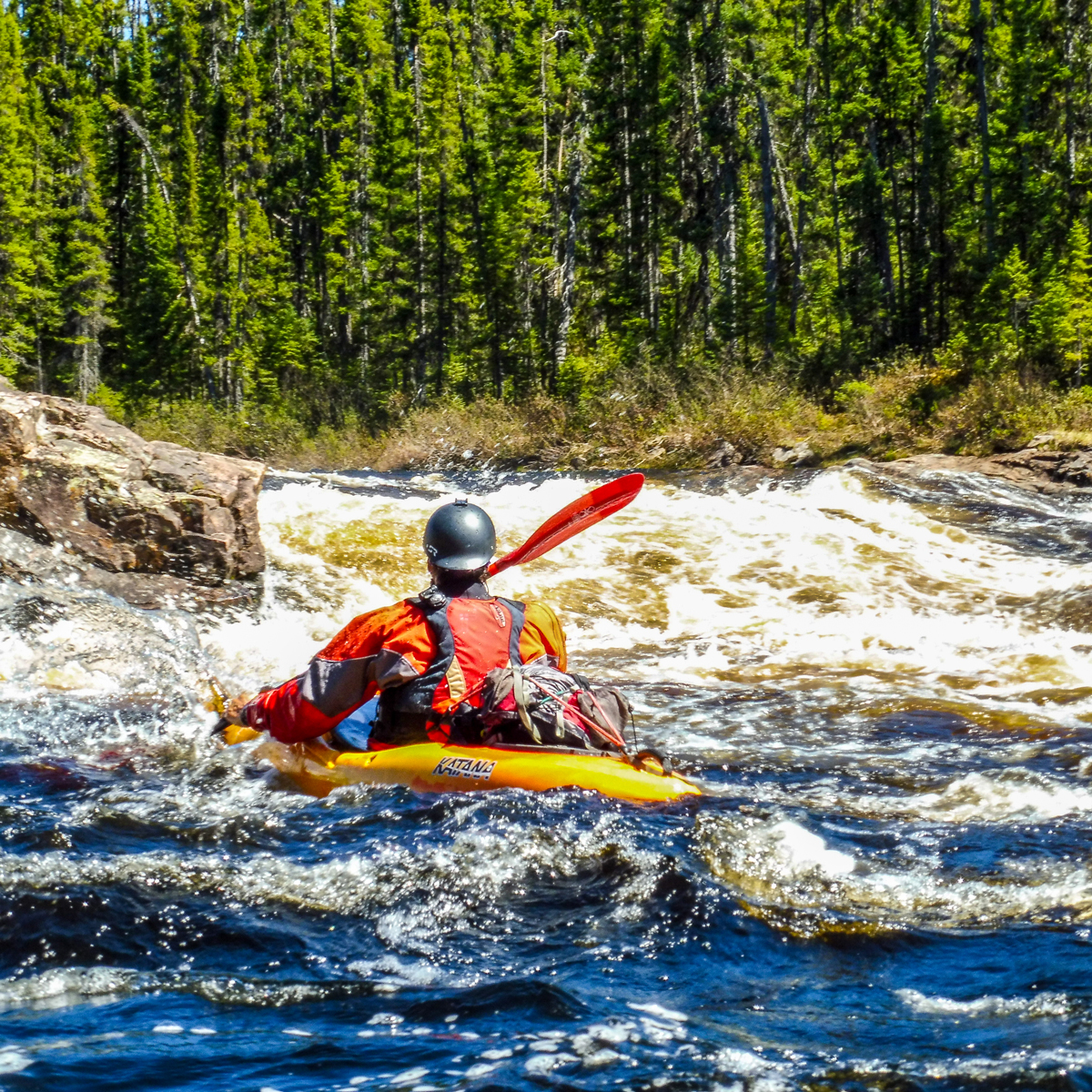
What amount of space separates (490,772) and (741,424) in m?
16.1

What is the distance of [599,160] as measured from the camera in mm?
30797

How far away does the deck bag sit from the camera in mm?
4535

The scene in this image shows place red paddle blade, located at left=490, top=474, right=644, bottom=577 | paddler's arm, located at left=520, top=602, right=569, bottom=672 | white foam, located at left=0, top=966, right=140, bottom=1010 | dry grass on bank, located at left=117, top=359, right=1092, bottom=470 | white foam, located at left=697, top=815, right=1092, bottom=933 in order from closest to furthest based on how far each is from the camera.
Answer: white foam, located at left=0, top=966, right=140, bottom=1010
white foam, located at left=697, top=815, right=1092, bottom=933
paddler's arm, located at left=520, top=602, right=569, bottom=672
red paddle blade, located at left=490, top=474, right=644, bottom=577
dry grass on bank, located at left=117, top=359, right=1092, bottom=470

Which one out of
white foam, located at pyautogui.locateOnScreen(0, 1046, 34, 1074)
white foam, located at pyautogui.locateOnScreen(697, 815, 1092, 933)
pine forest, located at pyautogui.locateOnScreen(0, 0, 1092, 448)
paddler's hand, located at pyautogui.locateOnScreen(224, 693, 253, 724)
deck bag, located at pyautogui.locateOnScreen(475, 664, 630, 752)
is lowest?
white foam, located at pyautogui.locateOnScreen(697, 815, 1092, 933)

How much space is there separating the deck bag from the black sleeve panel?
332mm

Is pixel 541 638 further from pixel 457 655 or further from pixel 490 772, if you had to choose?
pixel 490 772

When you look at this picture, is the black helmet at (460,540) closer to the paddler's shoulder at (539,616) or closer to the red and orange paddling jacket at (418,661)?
the red and orange paddling jacket at (418,661)

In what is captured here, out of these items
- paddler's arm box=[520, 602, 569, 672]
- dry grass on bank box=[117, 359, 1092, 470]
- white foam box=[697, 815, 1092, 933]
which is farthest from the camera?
dry grass on bank box=[117, 359, 1092, 470]

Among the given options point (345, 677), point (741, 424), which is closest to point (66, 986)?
point (345, 677)

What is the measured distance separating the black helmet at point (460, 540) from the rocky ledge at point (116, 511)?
458 cm

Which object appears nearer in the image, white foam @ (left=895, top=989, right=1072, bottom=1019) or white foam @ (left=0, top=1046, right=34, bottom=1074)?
white foam @ (left=0, top=1046, right=34, bottom=1074)

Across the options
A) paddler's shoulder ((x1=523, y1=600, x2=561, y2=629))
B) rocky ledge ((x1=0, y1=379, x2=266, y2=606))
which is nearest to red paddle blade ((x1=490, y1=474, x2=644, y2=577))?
paddler's shoulder ((x1=523, y1=600, x2=561, y2=629))

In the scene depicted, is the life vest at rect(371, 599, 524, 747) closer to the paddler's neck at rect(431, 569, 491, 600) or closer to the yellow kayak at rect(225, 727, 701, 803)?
the paddler's neck at rect(431, 569, 491, 600)

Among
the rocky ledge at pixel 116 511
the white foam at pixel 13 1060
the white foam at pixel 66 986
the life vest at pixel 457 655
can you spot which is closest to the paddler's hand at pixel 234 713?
the life vest at pixel 457 655
